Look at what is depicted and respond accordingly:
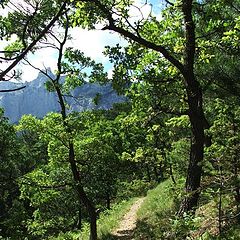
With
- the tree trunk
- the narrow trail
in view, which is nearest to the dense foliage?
the tree trunk

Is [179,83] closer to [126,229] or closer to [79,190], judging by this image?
[79,190]

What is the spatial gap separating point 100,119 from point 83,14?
7561mm

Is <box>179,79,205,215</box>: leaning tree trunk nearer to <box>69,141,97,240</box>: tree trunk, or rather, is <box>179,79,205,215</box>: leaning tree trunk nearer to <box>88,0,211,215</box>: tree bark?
<box>88,0,211,215</box>: tree bark

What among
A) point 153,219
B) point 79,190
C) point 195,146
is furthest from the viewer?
point 153,219

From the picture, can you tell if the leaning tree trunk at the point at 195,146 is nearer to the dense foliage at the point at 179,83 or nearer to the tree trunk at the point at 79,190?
the dense foliage at the point at 179,83

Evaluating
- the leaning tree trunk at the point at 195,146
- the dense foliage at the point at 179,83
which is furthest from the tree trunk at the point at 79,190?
the leaning tree trunk at the point at 195,146

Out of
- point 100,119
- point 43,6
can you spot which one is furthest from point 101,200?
point 43,6

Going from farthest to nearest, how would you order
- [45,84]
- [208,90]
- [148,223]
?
[148,223], [45,84], [208,90]

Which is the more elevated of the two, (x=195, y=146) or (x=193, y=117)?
(x=193, y=117)

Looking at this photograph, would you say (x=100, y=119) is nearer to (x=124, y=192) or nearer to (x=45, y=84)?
(x=45, y=84)

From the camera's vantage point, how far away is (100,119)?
46.0 ft

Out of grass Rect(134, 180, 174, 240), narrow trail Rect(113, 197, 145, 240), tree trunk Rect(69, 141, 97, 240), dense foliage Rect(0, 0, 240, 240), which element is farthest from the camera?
narrow trail Rect(113, 197, 145, 240)

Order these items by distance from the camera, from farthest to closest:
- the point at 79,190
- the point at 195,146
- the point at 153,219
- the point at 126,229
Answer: the point at 126,229 → the point at 153,219 → the point at 79,190 → the point at 195,146

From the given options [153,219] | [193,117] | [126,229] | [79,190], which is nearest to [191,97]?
[193,117]
